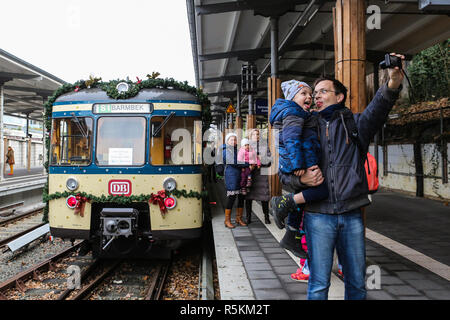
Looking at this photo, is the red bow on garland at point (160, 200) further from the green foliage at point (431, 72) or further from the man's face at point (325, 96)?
the green foliage at point (431, 72)

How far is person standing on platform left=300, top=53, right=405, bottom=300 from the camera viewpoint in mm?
2738

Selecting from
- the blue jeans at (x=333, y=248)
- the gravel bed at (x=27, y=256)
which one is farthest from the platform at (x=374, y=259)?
the gravel bed at (x=27, y=256)

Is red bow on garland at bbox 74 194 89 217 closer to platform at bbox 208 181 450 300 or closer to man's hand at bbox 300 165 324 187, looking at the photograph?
platform at bbox 208 181 450 300

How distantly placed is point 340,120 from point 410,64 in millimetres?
12776

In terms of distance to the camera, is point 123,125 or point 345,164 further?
point 123,125

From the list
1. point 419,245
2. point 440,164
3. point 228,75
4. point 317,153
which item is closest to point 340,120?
point 317,153

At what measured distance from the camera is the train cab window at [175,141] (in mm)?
6062

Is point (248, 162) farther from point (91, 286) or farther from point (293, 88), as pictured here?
point (293, 88)

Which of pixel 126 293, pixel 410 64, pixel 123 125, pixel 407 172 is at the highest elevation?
pixel 410 64

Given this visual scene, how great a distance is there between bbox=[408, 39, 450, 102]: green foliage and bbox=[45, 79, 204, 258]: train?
955 centimetres

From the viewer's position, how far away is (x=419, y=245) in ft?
20.7

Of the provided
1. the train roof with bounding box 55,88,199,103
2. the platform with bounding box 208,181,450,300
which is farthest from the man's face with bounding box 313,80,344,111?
the train roof with bounding box 55,88,199,103

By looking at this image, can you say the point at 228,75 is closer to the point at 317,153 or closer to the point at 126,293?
the point at 126,293

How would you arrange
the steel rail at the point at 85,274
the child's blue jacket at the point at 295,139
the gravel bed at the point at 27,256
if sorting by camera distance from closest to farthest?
the child's blue jacket at the point at 295,139 → the steel rail at the point at 85,274 → the gravel bed at the point at 27,256
